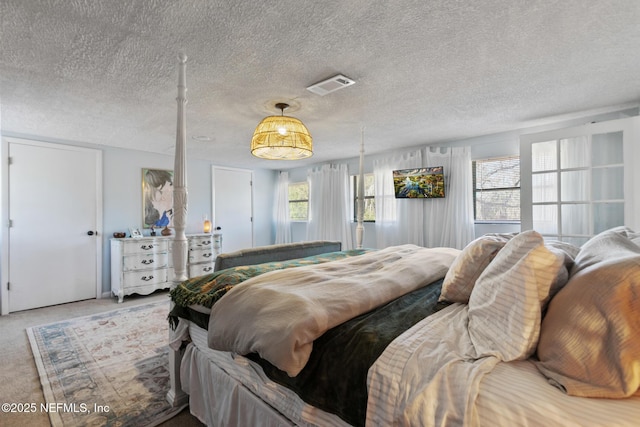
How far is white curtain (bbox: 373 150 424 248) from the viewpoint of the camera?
178 inches

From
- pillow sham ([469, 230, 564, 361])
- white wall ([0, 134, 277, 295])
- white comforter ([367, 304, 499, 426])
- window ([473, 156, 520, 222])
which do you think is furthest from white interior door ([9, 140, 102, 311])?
window ([473, 156, 520, 222])

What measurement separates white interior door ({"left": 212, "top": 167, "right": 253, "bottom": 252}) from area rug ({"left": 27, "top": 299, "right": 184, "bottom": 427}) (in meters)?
2.60

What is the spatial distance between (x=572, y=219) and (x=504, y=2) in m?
2.25

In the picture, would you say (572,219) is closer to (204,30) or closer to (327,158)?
(204,30)

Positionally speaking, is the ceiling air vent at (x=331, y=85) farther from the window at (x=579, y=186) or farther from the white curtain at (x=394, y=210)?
the white curtain at (x=394, y=210)

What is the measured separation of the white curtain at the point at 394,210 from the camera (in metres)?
4.53

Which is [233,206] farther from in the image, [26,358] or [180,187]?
[180,187]

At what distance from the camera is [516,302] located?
95 cm

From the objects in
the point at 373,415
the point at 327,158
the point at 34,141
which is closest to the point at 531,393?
the point at 373,415

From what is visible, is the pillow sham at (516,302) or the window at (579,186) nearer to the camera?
the pillow sham at (516,302)

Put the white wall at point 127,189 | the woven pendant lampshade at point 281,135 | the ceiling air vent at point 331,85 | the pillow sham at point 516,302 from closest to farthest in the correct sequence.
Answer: the pillow sham at point 516,302
the ceiling air vent at point 331,85
the woven pendant lampshade at point 281,135
the white wall at point 127,189

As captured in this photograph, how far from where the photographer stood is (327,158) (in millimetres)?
5543

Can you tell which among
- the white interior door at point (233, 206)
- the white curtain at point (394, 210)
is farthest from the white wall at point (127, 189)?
the white curtain at point (394, 210)

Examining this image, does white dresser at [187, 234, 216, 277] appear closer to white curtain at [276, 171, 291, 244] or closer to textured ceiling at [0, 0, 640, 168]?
white curtain at [276, 171, 291, 244]
